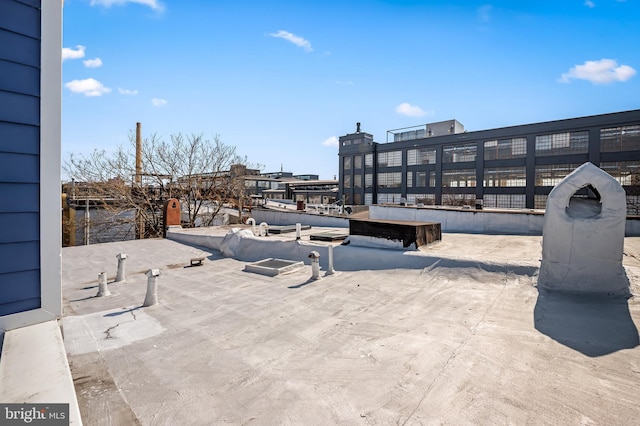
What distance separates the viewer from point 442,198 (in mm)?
49781

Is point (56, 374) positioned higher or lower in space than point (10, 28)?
lower

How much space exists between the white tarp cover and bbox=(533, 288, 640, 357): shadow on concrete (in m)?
0.35

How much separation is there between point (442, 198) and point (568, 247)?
148 ft

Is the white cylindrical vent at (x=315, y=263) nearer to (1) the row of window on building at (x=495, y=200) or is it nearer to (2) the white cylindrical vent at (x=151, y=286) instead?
(2) the white cylindrical vent at (x=151, y=286)

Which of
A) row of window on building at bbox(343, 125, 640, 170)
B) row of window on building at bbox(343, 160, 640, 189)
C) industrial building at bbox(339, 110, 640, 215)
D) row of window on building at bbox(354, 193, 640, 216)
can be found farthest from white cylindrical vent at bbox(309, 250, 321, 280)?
row of window on building at bbox(343, 125, 640, 170)

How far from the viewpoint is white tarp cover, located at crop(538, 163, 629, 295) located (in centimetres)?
659

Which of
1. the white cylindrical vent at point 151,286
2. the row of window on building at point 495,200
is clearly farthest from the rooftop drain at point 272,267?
the row of window on building at point 495,200

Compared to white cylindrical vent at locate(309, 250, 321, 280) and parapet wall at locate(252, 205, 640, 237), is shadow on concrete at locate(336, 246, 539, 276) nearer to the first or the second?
white cylindrical vent at locate(309, 250, 321, 280)

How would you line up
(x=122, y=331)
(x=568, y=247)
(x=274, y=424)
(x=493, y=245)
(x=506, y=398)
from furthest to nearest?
(x=493, y=245)
(x=568, y=247)
(x=122, y=331)
(x=506, y=398)
(x=274, y=424)

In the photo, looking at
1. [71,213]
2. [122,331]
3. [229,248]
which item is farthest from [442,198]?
[122,331]

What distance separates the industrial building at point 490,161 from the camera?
35.9 metres

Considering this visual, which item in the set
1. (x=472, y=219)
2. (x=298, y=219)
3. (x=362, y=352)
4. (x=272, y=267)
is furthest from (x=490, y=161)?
(x=362, y=352)

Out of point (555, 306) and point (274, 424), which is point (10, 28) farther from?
point (555, 306)

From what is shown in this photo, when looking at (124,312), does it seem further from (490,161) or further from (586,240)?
(490,161)
